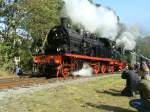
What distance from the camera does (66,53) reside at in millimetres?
29172

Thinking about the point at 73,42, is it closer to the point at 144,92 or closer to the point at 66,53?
the point at 66,53

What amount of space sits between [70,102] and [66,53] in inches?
Answer: 548

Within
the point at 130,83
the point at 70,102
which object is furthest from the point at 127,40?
the point at 70,102

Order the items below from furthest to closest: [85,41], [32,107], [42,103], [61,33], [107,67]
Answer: [107,67], [85,41], [61,33], [42,103], [32,107]

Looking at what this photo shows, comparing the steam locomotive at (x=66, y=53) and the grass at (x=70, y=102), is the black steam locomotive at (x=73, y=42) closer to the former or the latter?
the steam locomotive at (x=66, y=53)

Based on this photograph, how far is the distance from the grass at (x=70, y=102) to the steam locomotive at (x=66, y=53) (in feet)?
31.4

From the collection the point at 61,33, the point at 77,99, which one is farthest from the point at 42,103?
the point at 61,33

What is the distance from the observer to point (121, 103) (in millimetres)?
16125

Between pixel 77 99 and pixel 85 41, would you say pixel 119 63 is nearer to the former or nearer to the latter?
pixel 85 41

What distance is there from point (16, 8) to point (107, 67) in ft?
34.4

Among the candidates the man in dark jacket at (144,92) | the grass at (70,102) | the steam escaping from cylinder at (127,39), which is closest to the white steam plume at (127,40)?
the steam escaping from cylinder at (127,39)

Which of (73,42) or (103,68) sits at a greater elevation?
(73,42)

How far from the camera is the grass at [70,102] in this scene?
1395 cm

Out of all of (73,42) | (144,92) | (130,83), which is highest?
(73,42)
